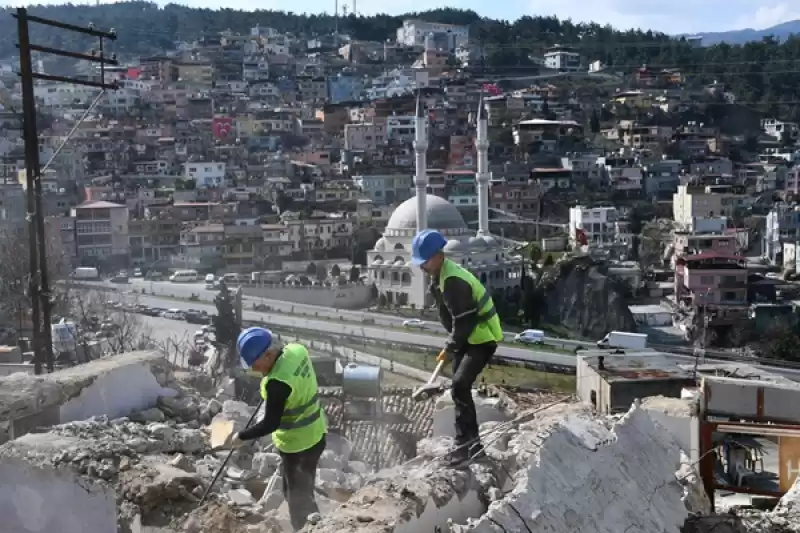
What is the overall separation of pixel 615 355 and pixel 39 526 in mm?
6481

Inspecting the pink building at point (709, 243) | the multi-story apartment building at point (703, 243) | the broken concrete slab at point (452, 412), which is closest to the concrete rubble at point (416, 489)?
the broken concrete slab at point (452, 412)

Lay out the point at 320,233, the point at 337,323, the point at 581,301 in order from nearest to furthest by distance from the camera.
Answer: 1. the point at 337,323
2. the point at 581,301
3. the point at 320,233

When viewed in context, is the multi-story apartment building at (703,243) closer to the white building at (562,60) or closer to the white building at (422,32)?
the white building at (562,60)

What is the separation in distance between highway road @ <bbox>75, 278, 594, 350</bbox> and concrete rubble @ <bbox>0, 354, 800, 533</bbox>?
18818mm

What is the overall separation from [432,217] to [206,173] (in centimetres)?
1552

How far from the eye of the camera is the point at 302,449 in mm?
3410

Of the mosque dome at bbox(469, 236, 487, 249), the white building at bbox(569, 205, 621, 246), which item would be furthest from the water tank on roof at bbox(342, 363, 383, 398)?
the white building at bbox(569, 205, 621, 246)

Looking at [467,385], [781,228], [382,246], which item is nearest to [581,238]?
[382,246]

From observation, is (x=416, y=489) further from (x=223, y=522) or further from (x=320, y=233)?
(x=320, y=233)

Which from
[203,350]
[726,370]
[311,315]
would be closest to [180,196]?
[311,315]

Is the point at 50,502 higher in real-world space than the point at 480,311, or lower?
lower

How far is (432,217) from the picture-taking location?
102ft

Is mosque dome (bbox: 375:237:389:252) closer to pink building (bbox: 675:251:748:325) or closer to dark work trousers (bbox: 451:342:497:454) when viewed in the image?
pink building (bbox: 675:251:748:325)

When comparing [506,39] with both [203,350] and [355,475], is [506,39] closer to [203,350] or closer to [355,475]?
[203,350]
